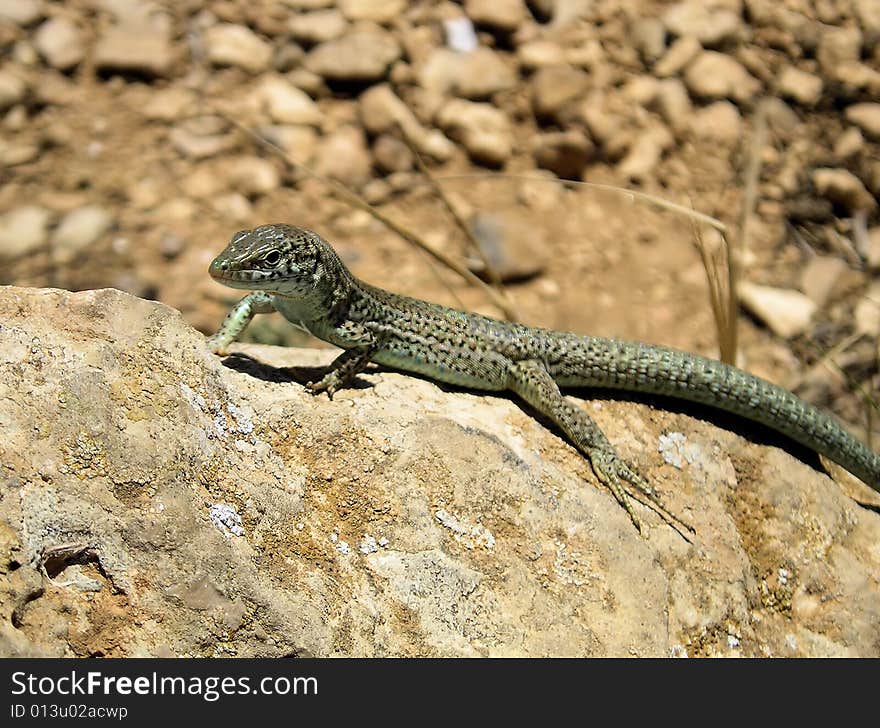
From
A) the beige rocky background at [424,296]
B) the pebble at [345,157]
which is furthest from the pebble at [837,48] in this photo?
the pebble at [345,157]

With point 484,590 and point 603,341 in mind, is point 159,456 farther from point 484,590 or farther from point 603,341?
point 603,341

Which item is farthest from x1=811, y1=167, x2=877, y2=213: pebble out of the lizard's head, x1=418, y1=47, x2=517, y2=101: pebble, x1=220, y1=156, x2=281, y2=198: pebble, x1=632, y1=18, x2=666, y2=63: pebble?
the lizard's head

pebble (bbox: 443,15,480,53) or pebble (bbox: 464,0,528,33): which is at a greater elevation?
pebble (bbox: 464,0,528,33)

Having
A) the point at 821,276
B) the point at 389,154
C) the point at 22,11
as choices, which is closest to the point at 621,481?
the point at 821,276

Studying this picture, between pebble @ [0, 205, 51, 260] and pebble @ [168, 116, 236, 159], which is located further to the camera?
pebble @ [168, 116, 236, 159]

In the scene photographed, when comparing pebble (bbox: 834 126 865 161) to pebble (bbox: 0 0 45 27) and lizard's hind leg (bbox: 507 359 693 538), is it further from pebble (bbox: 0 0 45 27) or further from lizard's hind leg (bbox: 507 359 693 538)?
pebble (bbox: 0 0 45 27)
